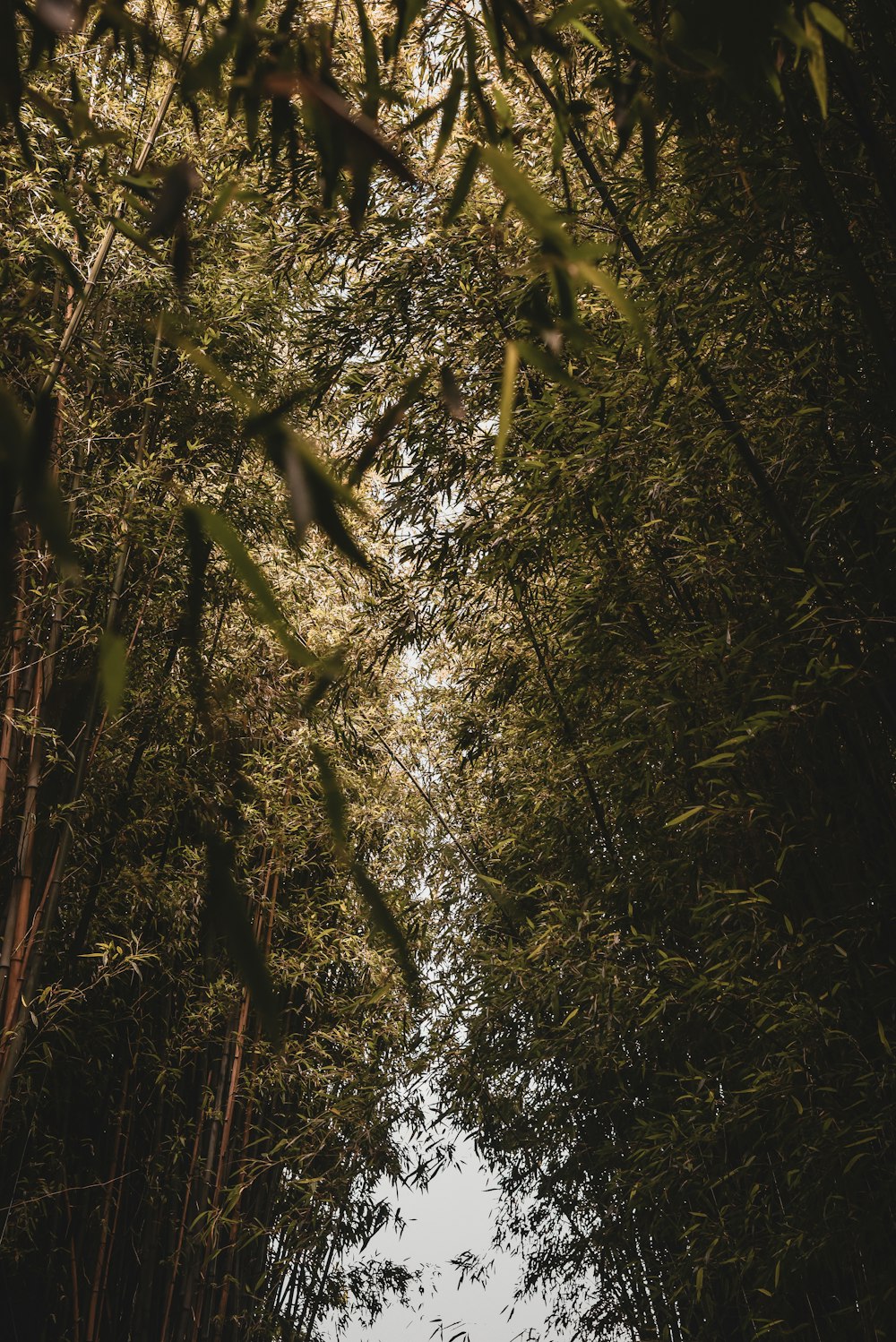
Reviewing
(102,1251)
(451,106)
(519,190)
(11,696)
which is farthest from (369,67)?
(102,1251)

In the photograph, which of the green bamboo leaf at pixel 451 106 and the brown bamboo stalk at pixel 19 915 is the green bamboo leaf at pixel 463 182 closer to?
the green bamboo leaf at pixel 451 106

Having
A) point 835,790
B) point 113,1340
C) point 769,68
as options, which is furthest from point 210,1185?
point 769,68

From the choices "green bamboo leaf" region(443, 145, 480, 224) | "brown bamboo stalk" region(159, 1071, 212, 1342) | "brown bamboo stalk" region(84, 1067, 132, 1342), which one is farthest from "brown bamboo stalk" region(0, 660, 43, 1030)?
"green bamboo leaf" region(443, 145, 480, 224)

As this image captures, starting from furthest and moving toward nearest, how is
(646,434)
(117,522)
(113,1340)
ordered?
(113,1340), (117,522), (646,434)

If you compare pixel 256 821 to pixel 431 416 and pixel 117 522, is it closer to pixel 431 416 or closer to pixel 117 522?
pixel 117 522

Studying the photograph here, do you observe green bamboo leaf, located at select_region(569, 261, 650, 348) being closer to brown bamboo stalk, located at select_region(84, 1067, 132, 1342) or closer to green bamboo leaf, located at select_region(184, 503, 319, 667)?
green bamboo leaf, located at select_region(184, 503, 319, 667)

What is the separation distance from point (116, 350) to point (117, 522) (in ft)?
2.05

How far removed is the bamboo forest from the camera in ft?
6.18

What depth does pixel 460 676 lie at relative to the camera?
6.08 m

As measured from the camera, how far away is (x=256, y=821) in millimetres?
4973

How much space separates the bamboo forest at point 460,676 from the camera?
1884 millimetres

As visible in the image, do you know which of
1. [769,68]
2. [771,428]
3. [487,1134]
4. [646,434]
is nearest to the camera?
[769,68]

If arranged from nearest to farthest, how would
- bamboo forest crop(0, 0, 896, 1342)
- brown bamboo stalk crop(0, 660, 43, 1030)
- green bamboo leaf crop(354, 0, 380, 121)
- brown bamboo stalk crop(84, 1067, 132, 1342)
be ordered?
1. green bamboo leaf crop(354, 0, 380, 121)
2. bamboo forest crop(0, 0, 896, 1342)
3. brown bamboo stalk crop(0, 660, 43, 1030)
4. brown bamboo stalk crop(84, 1067, 132, 1342)

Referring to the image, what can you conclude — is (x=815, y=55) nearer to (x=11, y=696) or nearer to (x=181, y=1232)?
(x=11, y=696)
